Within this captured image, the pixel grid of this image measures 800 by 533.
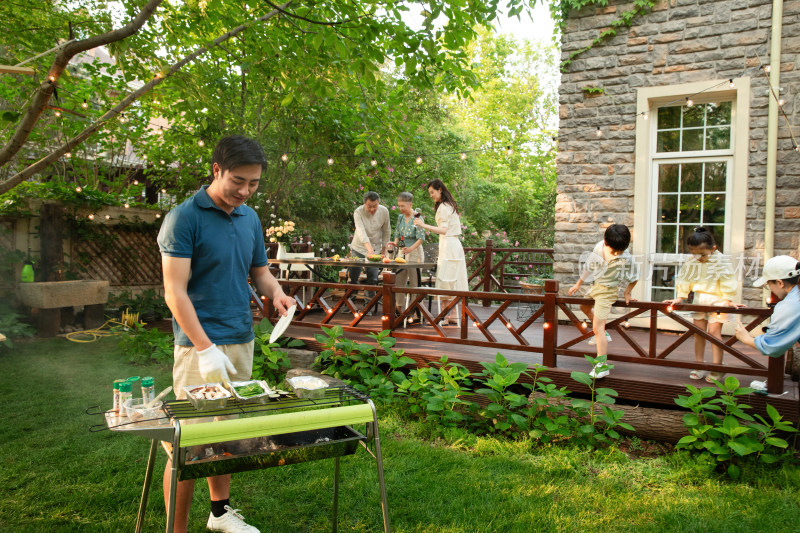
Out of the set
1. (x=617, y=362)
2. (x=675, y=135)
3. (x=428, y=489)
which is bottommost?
(x=428, y=489)

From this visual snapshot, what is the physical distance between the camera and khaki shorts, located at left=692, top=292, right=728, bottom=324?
4.09m

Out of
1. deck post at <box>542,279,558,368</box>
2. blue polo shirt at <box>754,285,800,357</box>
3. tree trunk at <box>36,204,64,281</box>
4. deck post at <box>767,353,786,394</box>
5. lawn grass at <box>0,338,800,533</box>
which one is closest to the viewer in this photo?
lawn grass at <box>0,338,800,533</box>

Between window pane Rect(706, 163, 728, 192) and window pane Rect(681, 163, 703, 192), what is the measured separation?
7 cm

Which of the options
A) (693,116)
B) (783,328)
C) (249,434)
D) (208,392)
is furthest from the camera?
(693,116)

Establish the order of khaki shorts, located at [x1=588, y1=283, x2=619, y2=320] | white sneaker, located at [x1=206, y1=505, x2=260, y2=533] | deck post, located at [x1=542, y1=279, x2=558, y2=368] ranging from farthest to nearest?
deck post, located at [x1=542, y1=279, x2=558, y2=368] < khaki shorts, located at [x1=588, y1=283, x2=619, y2=320] < white sneaker, located at [x1=206, y1=505, x2=260, y2=533]

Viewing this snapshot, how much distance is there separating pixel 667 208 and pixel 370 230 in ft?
12.5

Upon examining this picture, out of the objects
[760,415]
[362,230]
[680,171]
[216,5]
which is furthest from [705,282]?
[216,5]

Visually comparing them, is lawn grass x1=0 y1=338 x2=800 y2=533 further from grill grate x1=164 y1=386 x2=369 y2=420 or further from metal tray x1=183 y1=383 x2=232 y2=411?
metal tray x1=183 y1=383 x2=232 y2=411

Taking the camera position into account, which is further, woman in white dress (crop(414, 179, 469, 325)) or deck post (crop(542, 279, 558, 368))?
woman in white dress (crop(414, 179, 469, 325))

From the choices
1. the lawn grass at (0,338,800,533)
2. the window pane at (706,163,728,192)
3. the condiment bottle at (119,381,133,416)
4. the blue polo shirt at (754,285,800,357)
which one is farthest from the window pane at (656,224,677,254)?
the condiment bottle at (119,381,133,416)

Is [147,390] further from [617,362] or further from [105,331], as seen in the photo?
[105,331]

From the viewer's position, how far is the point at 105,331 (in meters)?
7.59

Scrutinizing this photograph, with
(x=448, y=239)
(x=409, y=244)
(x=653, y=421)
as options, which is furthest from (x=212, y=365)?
(x=409, y=244)

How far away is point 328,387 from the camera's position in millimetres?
2098
